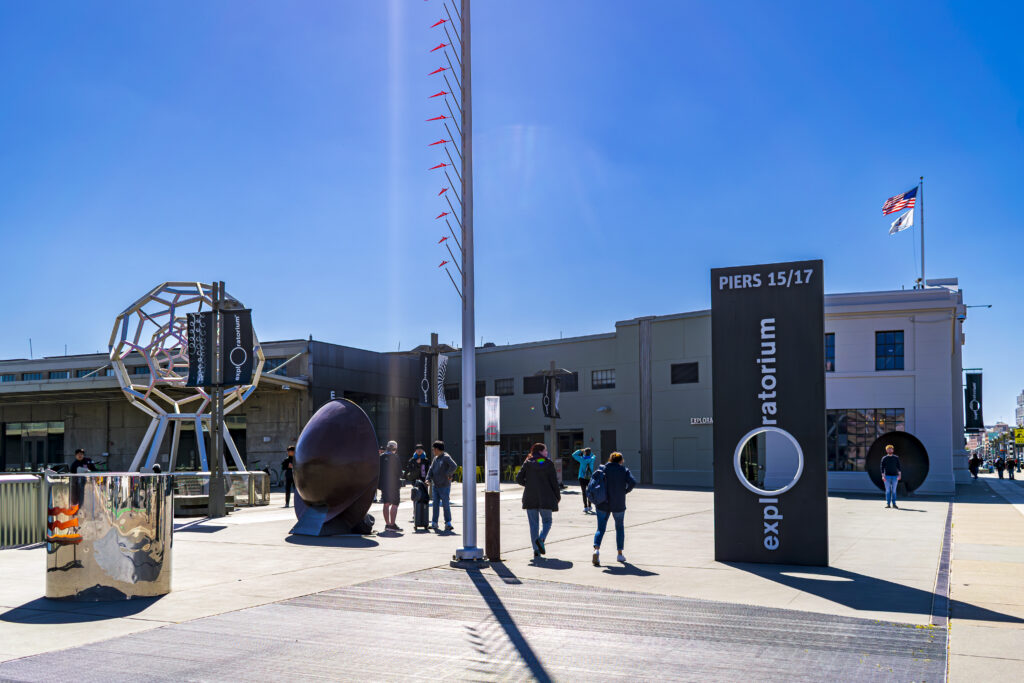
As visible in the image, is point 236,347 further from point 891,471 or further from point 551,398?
point 891,471

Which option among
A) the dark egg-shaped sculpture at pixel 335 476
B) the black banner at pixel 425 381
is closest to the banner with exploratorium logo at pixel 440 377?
the black banner at pixel 425 381

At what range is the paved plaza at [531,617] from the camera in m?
6.32

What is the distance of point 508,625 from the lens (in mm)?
7789

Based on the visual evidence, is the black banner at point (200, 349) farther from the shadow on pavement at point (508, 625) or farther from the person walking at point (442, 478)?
the shadow on pavement at point (508, 625)

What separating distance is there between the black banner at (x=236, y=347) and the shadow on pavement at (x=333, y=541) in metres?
7.59

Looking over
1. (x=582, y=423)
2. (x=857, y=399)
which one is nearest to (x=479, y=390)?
(x=582, y=423)

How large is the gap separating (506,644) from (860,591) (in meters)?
4.98

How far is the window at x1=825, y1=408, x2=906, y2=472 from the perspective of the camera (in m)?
32.0

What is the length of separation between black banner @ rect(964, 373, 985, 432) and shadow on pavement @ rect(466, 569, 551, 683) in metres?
55.1

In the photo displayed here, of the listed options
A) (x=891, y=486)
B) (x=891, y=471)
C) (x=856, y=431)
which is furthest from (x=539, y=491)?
(x=856, y=431)

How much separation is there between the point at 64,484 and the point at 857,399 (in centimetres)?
2973

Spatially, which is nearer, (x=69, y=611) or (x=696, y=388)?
(x=69, y=611)

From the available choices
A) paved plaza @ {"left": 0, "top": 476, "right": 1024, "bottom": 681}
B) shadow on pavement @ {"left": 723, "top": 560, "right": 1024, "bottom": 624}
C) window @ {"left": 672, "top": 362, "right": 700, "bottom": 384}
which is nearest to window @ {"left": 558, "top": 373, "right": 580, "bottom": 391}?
window @ {"left": 672, "top": 362, "right": 700, "bottom": 384}

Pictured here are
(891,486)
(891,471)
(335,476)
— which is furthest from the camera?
(891,486)
